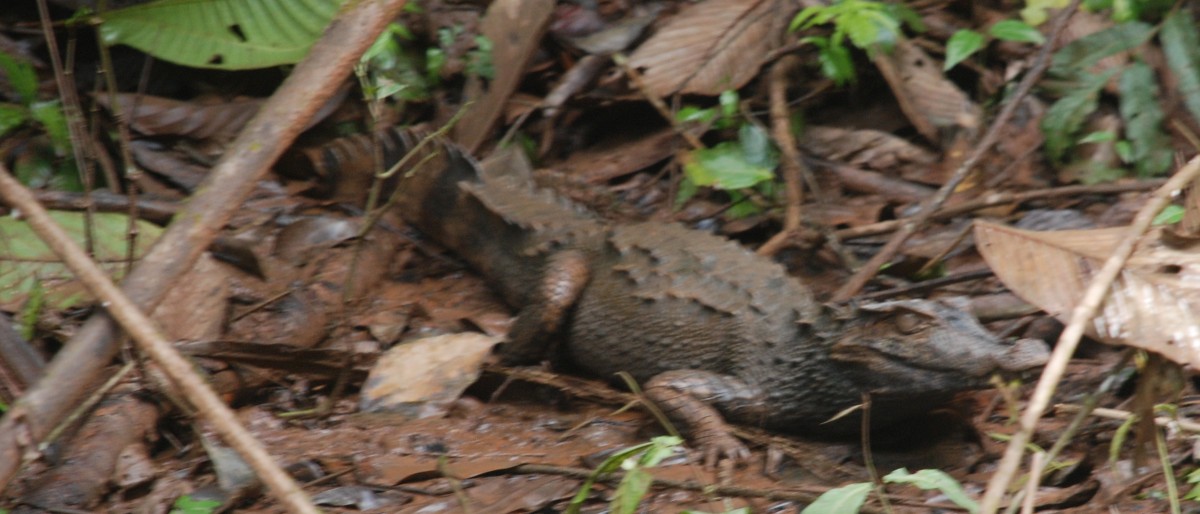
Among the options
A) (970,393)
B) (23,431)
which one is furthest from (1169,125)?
(23,431)

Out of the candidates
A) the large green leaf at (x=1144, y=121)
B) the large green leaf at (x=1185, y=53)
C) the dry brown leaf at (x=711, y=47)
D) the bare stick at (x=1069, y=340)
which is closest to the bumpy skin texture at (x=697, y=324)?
the bare stick at (x=1069, y=340)

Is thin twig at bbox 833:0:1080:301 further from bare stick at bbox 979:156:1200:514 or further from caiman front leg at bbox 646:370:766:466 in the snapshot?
bare stick at bbox 979:156:1200:514

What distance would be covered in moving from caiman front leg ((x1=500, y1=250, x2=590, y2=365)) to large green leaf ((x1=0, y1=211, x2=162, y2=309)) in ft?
4.90

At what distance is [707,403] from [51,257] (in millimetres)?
2616

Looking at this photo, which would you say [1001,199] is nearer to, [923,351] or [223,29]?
[923,351]

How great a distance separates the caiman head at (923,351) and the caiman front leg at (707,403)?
388 millimetres

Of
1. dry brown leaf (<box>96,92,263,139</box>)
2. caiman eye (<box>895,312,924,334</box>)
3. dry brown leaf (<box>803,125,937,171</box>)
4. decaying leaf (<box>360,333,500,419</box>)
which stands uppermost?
dry brown leaf (<box>96,92,263,139</box>)

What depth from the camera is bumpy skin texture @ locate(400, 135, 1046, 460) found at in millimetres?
3660

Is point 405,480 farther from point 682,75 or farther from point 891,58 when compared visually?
point 891,58

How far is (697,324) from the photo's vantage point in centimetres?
425

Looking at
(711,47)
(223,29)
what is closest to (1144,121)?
(711,47)

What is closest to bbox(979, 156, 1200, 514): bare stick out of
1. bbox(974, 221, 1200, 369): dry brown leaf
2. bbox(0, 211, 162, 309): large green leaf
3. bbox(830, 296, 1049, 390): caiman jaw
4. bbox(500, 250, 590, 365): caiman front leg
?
bbox(974, 221, 1200, 369): dry brown leaf

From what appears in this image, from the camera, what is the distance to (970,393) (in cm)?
394

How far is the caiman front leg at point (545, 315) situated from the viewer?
14.9 ft
